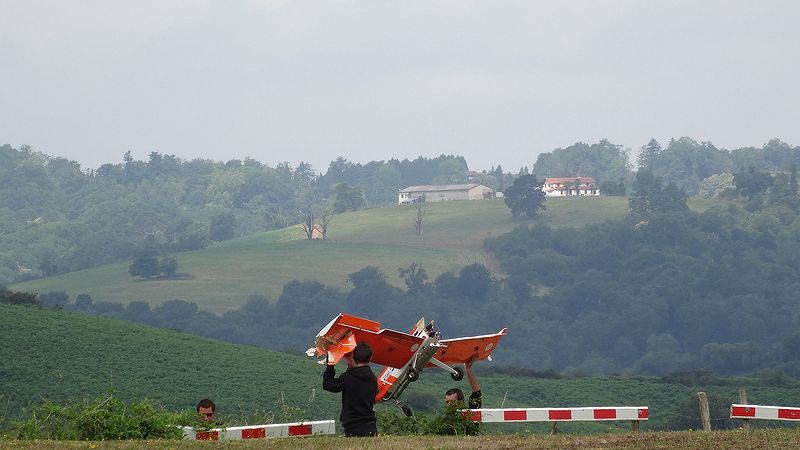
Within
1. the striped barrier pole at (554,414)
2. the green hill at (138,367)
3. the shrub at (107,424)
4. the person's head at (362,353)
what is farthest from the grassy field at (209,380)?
the person's head at (362,353)

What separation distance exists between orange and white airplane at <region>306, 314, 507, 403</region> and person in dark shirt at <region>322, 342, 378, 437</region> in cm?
109

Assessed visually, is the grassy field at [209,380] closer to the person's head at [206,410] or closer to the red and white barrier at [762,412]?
the red and white barrier at [762,412]

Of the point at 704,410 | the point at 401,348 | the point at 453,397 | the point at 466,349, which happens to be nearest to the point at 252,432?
the point at 401,348

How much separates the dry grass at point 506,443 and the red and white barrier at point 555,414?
1546mm

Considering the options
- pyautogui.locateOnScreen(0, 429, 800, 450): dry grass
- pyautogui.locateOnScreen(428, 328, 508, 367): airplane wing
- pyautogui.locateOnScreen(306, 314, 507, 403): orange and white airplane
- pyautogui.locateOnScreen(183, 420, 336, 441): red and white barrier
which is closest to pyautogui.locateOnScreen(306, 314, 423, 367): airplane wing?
pyautogui.locateOnScreen(306, 314, 507, 403): orange and white airplane

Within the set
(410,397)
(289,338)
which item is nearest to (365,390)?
(410,397)

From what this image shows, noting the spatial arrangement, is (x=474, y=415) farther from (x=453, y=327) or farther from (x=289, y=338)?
(x=453, y=327)

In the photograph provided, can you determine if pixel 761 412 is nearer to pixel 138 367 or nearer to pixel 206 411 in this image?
pixel 206 411

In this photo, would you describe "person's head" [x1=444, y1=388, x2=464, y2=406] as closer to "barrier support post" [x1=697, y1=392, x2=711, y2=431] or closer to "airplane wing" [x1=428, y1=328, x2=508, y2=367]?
"airplane wing" [x1=428, y1=328, x2=508, y2=367]

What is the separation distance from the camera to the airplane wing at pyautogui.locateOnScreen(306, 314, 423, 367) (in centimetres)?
2058

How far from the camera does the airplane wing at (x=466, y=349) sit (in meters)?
22.8

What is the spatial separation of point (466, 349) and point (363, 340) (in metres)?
2.14

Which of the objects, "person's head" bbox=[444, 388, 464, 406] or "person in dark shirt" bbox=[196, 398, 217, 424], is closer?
"person in dark shirt" bbox=[196, 398, 217, 424]

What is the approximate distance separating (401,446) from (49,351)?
7892cm
